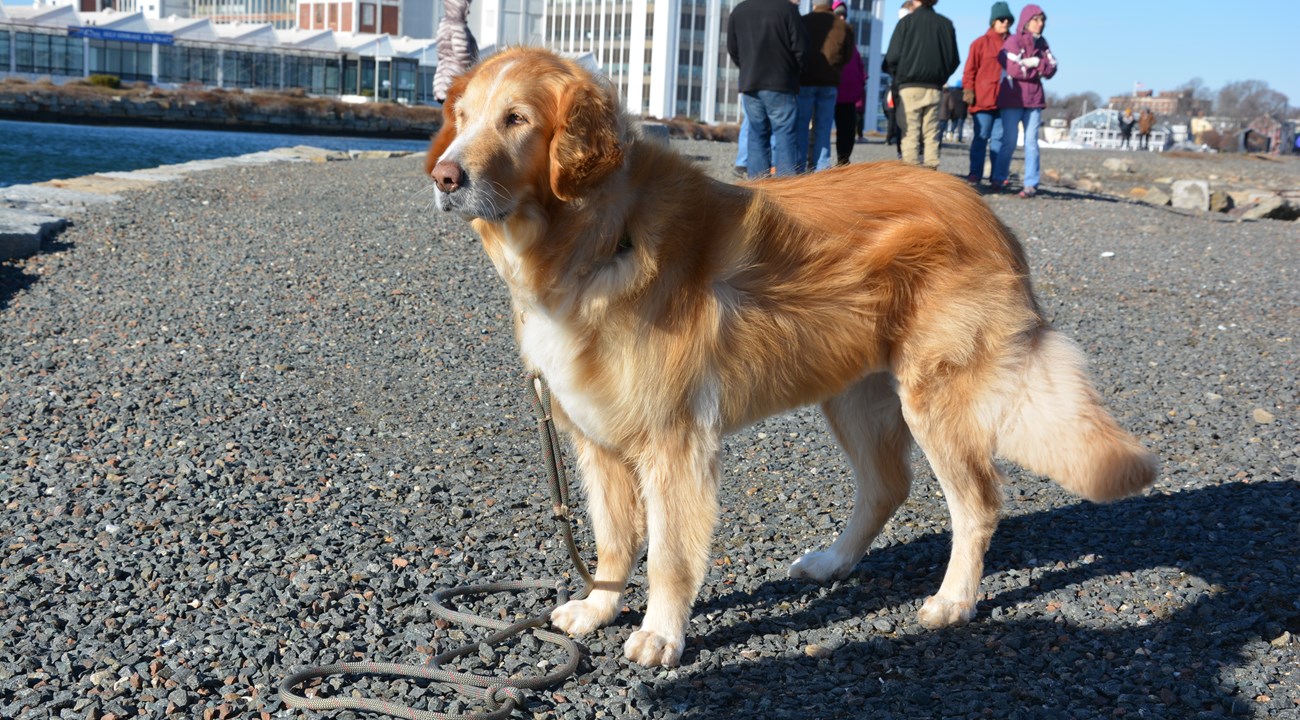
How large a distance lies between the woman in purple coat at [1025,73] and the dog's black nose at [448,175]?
1222cm

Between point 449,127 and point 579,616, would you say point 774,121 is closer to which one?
point 449,127

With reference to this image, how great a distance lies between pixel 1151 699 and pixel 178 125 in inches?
2587

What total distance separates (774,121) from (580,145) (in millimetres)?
7997

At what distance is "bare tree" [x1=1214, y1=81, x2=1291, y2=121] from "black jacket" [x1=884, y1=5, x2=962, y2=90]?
449ft

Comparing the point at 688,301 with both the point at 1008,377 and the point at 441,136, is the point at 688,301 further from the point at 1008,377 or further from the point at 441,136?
the point at 1008,377

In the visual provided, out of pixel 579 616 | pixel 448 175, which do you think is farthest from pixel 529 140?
pixel 579 616

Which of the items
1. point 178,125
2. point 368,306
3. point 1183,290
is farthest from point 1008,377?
point 178,125

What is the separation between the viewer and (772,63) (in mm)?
10320

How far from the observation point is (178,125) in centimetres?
6072

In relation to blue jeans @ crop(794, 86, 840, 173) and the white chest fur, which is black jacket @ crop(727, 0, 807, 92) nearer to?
blue jeans @ crop(794, 86, 840, 173)

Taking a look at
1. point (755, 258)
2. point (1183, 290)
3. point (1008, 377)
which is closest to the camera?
point (755, 258)

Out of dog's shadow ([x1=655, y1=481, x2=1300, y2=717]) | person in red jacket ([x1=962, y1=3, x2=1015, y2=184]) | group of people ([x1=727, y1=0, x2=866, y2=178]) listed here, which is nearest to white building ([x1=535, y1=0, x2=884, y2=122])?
person in red jacket ([x1=962, y1=3, x2=1015, y2=184])

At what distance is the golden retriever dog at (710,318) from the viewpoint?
9.90ft

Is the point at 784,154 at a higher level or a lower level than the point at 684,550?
higher
